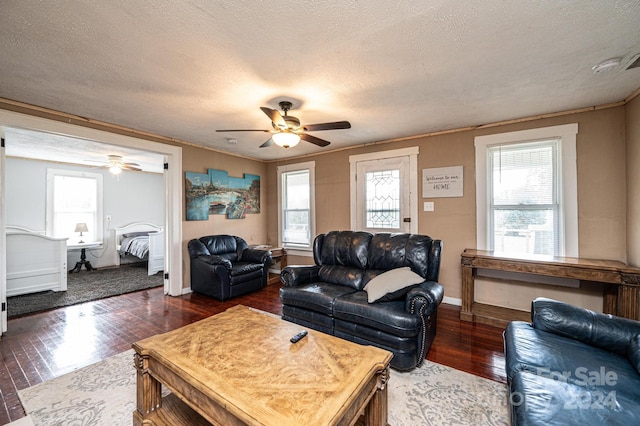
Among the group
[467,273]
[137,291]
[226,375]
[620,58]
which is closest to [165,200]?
[137,291]

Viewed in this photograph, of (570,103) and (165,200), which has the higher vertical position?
(570,103)

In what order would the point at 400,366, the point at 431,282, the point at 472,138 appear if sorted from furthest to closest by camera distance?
the point at 472,138 → the point at 431,282 → the point at 400,366

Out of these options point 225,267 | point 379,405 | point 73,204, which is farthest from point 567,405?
point 73,204

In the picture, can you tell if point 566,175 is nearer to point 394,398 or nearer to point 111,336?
point 394,398

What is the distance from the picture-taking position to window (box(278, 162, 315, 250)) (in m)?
5.40

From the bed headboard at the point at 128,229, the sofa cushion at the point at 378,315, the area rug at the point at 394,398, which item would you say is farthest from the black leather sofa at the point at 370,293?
the bed headboard at the point at 128,229

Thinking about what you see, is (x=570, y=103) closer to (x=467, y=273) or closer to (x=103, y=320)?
(x=467, y=273)

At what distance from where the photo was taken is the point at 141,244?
19.7ft

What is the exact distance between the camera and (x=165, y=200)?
14.1 feet

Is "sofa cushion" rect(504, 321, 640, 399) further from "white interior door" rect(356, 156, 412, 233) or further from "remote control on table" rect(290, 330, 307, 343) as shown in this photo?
"white interior door" rect(356, 156, 412, 233)

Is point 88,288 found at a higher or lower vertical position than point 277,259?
lower

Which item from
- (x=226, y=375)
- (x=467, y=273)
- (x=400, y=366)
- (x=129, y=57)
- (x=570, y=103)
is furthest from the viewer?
(x=467, y=273)

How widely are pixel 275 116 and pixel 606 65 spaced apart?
2741 millimetres

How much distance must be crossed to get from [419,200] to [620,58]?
2.48m
